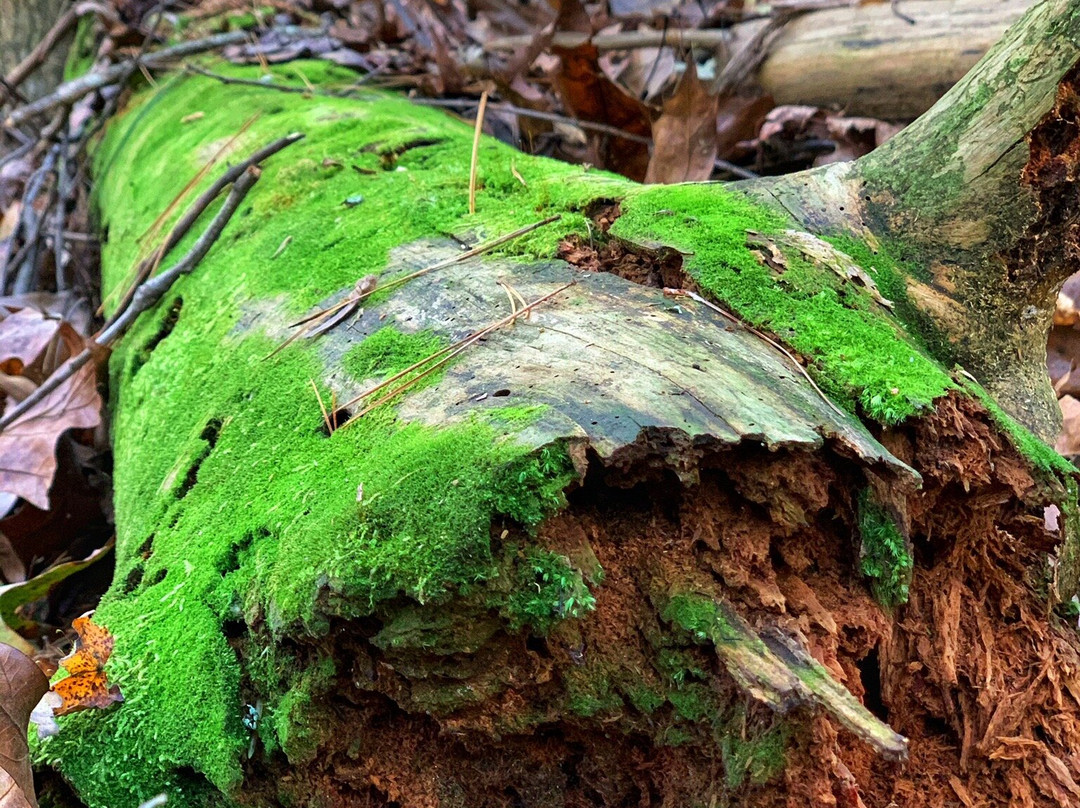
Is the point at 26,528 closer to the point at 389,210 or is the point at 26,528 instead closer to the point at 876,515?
the point at 389,210

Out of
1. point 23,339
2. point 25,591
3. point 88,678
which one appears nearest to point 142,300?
point 23,339

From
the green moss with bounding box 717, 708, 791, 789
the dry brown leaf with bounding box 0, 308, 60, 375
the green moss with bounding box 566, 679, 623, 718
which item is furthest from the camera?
the dry brown leaf with bounding box 0, 308, 60, 375

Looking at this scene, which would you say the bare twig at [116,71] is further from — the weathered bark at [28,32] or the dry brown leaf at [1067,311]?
the dry brown leaf at [1067,311]

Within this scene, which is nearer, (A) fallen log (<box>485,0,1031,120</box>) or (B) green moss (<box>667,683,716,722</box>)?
(B) green moss (<box>667,683,716,722</box>)

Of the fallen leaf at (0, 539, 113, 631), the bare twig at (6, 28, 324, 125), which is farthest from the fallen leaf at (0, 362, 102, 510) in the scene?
the bare twig at (6, 28, 324, 125)

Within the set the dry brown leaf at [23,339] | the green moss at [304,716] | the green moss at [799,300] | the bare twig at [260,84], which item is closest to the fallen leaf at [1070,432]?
the green moss at [799,300]

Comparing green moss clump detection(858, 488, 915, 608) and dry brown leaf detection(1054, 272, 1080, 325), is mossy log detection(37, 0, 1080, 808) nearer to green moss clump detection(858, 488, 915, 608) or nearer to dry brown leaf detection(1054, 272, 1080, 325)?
green moss clump detection(858, 488, 915, 608)

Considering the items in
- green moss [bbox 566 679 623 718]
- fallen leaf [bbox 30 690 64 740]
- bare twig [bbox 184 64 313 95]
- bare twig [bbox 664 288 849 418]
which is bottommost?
fallen leaf [bbox 30 690 64 740]

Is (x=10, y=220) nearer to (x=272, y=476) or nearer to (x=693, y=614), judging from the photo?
(x=272, y=476)

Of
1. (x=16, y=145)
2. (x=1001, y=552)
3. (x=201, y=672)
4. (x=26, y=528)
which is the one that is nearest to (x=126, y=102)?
(x=16, y=145)
